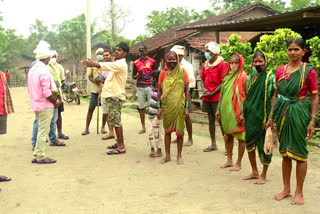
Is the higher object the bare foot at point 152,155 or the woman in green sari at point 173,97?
the woman in green sari at point 173,97

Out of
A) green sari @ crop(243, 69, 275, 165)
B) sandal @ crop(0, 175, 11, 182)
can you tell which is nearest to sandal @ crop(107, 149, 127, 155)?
sandal @ crop(0, 175, 11, 182)

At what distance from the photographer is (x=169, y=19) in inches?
1453

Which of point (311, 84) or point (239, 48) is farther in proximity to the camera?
point (239, 48)

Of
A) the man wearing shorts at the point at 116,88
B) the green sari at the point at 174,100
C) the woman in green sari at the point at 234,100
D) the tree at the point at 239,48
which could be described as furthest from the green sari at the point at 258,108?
the tree at the point at 239,48

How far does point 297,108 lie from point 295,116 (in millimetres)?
89

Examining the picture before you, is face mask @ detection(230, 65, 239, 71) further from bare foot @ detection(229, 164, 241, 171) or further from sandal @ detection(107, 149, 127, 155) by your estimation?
sandal @ detection(107, 149, 127, 155)

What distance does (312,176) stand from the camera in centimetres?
479

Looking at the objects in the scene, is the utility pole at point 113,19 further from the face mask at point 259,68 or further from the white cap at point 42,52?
the face mask at point 259,68

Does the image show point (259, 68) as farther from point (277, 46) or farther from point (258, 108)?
point (277, 46)

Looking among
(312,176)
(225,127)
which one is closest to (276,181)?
(312,176)

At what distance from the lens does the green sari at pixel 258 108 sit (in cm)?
430

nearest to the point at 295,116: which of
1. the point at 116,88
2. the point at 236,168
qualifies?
the point at 236,168

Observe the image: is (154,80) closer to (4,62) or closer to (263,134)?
(263,134)

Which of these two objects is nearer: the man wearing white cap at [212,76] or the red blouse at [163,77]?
the red blouse at [163,77]
